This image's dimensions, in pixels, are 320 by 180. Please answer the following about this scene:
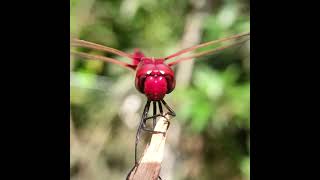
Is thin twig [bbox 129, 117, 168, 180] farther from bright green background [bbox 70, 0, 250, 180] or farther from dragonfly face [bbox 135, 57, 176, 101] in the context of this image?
bright green background [bbox 70, 0, 250, 180]

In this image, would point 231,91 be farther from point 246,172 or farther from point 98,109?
point 98,109

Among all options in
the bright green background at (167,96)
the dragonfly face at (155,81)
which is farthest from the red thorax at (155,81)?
the bright green background at (167,96)

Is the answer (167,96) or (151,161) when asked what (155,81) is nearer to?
(151,161)

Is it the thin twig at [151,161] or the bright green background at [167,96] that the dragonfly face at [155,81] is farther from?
the bright green background at [167,96]

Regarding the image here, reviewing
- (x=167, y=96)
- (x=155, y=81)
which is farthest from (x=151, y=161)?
(x=167, y=96)

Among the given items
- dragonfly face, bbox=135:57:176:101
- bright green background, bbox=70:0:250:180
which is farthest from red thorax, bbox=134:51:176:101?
bright green background, bbox=70:0:250:180
